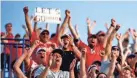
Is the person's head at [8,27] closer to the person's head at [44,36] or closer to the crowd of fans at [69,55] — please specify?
the crowd of fans at [69,55]

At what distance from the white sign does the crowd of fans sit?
24 cm

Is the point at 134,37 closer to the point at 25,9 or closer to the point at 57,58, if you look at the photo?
the point at 25,9

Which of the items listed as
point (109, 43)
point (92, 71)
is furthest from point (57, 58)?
point (109, 43)

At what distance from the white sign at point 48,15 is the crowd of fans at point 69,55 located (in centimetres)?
24

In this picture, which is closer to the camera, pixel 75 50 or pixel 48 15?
pixel 75 50

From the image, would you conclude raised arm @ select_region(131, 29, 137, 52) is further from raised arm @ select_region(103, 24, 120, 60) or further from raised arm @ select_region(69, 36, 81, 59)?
raised arm @ select_region(69, 36, 81, 59)

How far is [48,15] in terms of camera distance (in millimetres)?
12867

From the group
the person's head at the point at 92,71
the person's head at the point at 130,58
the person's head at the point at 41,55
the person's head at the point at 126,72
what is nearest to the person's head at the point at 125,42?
the person's head at the point at 130,58

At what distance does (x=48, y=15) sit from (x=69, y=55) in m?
2.16

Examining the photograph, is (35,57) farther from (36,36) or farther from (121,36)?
(121,36)

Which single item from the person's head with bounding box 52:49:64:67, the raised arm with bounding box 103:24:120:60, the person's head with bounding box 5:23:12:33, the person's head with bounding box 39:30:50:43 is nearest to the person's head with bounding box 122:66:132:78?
the raised arm with bounding box 103:24:120:60

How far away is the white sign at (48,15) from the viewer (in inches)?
501

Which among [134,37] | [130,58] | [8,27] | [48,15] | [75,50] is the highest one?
[48,15]

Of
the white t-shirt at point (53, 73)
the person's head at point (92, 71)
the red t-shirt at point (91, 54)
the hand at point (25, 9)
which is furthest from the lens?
the hand at point (25, 9)
